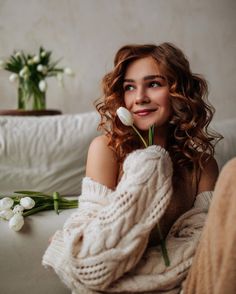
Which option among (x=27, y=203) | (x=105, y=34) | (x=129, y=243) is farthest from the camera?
(x=105, y=34)

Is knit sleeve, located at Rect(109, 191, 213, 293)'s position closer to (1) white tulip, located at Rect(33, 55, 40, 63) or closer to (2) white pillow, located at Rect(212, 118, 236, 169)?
(2) white pillow, located at Rect(212, 118, 236, 169)

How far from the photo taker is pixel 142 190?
708 millimetres

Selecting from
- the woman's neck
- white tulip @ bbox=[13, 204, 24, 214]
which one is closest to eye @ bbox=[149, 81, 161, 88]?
the woman's neck

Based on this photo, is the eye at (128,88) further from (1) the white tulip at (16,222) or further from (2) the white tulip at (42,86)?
(2) the white tulip at (42,86)

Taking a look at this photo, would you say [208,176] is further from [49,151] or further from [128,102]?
[49,151]

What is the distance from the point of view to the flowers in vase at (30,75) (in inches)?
69.7

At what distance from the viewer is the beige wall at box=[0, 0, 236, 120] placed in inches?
75.7

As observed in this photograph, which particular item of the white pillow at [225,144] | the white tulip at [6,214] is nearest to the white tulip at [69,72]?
the white pillow at [225,144]

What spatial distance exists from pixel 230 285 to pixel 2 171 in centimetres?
90

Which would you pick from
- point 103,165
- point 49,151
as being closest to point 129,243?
point 103,165

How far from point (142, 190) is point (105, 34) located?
1.44m

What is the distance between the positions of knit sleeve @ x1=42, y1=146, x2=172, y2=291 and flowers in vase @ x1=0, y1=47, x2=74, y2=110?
1137 millimetres

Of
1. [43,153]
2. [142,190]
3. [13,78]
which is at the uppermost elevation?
[13,78]

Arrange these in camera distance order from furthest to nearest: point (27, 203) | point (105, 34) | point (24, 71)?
point (105, 34) → point (24, 71) → point (27, 203)
